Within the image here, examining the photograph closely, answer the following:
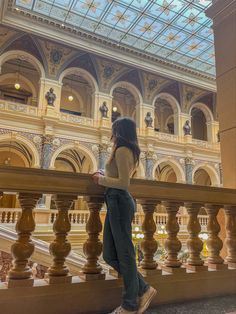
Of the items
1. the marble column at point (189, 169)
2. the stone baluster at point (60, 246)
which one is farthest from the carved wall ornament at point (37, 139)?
the stone baluster at point (60, 246)

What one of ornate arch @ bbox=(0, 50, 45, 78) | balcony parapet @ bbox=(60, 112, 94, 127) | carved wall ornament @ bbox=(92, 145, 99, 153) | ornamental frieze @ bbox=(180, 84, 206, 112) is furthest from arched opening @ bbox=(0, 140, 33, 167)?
ornamental frieze @ bbox=(180, 84, 206, 112)

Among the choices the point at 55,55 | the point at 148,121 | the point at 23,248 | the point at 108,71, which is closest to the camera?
the point at 23,248

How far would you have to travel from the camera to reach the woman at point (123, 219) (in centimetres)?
169

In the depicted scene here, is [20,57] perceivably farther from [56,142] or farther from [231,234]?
[231,234]

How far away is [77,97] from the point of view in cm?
1714

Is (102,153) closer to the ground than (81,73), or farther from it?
closer to the ground

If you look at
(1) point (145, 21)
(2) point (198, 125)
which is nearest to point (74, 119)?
(1) point (145, 21)

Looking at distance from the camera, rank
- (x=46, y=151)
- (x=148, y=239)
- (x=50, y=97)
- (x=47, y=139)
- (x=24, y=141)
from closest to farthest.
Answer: (x=148, y=239) → (x=24, y=141) → (x=46, y=151) → (x=47, y=139) → (x=50, y=97)

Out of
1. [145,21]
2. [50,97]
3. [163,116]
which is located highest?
[145,21]

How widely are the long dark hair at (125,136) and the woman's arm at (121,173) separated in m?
0.04

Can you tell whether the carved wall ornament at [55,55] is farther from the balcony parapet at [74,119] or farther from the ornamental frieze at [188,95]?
the ornamental frieze at [188,95]

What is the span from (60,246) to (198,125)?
67.4ft

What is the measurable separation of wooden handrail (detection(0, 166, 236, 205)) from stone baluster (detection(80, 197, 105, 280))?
0.08m

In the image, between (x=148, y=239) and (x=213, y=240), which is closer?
(x=148, y=239)
